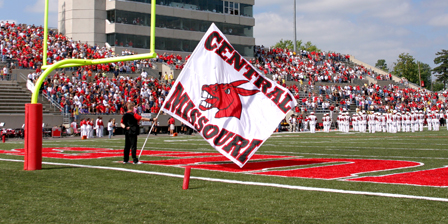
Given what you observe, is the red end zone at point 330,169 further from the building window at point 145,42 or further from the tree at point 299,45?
the tree at point 299,45

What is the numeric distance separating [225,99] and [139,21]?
34.5 m

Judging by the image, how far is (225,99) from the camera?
10469 mm

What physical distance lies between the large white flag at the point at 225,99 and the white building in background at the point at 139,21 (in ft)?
109

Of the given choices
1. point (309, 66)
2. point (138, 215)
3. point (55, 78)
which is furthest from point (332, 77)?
point (138, 215)

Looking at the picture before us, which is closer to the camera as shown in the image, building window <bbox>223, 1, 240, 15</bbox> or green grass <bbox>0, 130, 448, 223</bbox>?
green grass <bbox>0, 130, 448, 223</bbox>

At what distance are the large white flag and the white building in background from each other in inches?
1303

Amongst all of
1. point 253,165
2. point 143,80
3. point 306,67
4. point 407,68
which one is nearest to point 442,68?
point 407,68

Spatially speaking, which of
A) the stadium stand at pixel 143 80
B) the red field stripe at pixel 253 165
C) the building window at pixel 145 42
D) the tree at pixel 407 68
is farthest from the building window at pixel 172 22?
the tree at pixel 407 68

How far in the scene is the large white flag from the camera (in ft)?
33.3

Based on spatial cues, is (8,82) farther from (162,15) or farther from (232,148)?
(232,148)

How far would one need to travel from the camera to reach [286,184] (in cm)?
779

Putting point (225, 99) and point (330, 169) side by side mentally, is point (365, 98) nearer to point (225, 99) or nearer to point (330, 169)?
point (330, 169)

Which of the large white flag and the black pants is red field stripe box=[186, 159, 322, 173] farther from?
the black pants

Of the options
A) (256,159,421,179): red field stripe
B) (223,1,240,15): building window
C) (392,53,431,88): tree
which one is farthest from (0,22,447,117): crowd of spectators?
(392,53,431,88): tree
